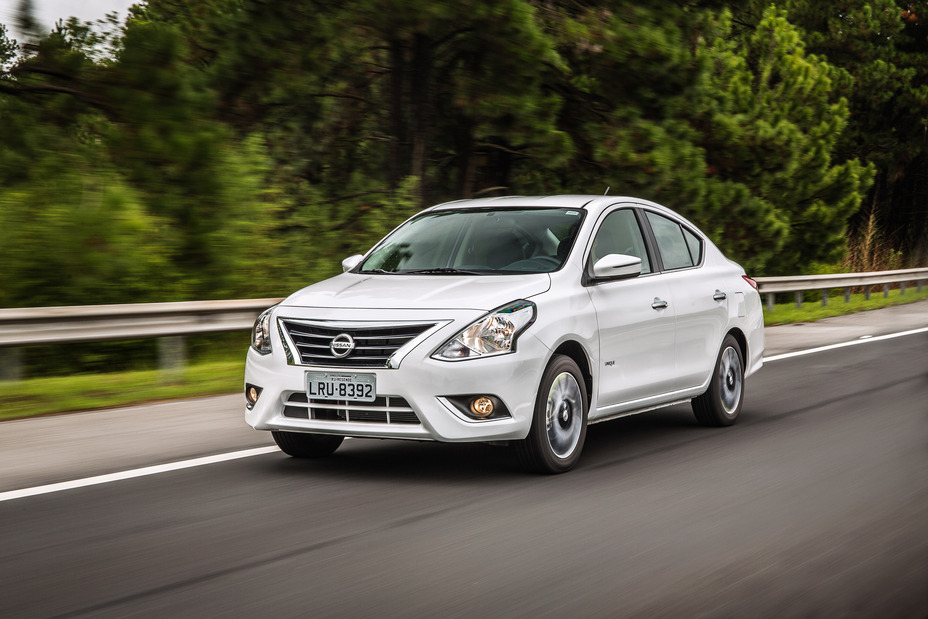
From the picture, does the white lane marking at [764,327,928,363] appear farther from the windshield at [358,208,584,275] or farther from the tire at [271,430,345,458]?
the tire at [271,430,345,458]

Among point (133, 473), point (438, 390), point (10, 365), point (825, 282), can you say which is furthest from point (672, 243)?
point (825, 282)

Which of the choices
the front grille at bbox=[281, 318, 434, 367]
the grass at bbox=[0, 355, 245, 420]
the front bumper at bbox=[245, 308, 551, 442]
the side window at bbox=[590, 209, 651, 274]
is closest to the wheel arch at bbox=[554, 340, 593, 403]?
the front bumper at bbox=[245, 308, 551, 442]

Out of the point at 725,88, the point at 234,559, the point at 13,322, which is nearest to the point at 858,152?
the point at 725,88

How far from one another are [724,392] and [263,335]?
3.75 meters

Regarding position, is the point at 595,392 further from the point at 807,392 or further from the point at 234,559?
the point at 807,392

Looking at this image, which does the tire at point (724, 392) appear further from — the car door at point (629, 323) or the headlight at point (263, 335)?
the headlight at point (263, 335)

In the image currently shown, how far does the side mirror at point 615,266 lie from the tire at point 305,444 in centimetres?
189

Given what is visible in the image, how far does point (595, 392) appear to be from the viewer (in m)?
7.08

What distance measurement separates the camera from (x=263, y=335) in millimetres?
6887

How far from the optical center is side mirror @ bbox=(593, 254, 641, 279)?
23.3 feet

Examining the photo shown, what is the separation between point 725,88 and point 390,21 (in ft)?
43.5

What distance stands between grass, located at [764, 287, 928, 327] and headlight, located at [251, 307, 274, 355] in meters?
14.4

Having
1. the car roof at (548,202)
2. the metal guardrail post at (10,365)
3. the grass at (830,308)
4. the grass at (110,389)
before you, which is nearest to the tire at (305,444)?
the car roof at (548,202)

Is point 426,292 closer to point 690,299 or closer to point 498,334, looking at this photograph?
point 498,334
